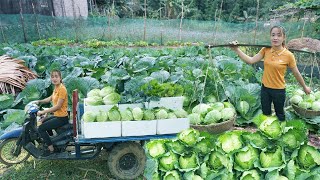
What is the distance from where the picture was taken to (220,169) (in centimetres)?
214

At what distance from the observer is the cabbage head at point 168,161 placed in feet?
7.22

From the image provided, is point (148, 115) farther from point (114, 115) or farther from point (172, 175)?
point (172, 175)

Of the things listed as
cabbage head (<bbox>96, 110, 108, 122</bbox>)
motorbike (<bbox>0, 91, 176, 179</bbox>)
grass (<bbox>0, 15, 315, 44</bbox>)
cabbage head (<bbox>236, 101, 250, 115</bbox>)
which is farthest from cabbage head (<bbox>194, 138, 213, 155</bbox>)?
grass (<bbox>0, 15, 315, 44</bbox>)

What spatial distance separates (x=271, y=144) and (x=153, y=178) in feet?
2.77

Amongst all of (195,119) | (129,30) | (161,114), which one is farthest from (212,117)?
(129,30)

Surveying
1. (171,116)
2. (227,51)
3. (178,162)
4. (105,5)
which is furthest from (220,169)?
(105,5)

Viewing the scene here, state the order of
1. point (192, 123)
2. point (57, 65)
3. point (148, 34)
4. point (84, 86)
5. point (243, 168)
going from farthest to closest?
1. point (148, 34)
2. point (57, 65)
3. point (84, 86)
4. point (192, 123)
5. point (243, 168)

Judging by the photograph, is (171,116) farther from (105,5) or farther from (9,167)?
(105,5)

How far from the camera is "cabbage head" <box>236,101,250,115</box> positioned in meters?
4.56

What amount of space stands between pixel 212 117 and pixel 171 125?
2.19 feet

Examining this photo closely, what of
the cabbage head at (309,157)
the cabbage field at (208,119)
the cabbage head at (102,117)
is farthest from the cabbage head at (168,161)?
the cabbage head at (102,117)

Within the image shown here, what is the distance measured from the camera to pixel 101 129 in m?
3.49

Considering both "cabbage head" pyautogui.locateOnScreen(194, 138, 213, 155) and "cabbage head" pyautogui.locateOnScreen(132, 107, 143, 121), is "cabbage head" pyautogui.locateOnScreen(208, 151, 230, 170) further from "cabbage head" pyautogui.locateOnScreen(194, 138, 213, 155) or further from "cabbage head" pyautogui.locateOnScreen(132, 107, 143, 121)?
"cabbage head" pyautogui.locateOnScreen(132, 107, 143, 121)

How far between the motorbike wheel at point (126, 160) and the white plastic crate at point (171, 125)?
41cm
